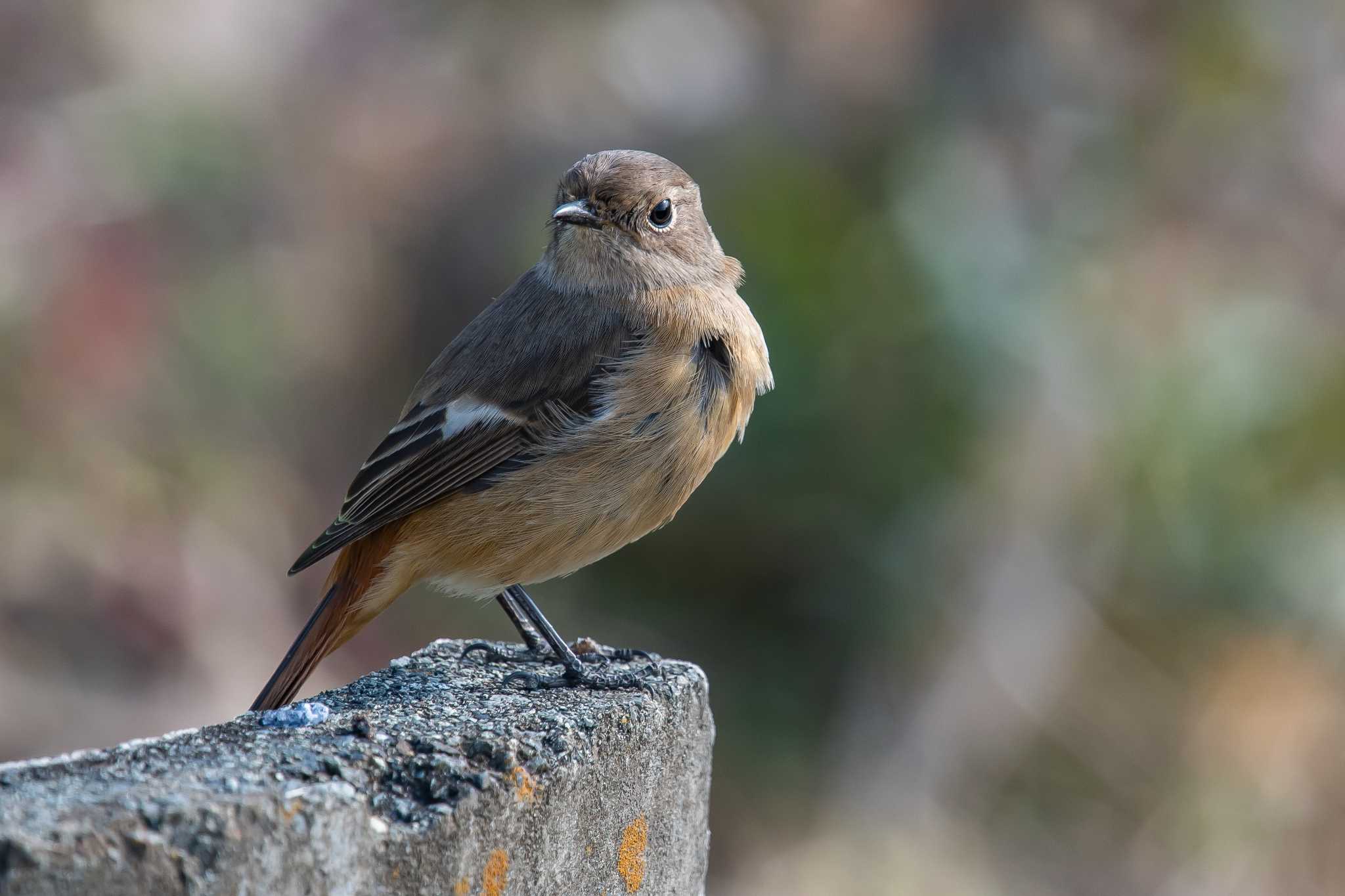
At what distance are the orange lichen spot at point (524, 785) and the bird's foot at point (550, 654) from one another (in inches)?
45.8

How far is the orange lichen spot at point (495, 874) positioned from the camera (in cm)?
219

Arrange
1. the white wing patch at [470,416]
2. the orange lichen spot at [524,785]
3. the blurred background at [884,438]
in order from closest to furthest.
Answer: the orange lichen spot at [524,785], the white wing patch at [470,416], the blurred background at [884,438]

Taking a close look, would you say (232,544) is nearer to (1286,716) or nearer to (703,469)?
(703,469)

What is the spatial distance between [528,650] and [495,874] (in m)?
1.64

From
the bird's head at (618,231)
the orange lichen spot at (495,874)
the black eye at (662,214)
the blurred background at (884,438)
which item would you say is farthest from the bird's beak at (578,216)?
the blurred background at (884,438)

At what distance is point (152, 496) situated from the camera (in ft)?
23.0

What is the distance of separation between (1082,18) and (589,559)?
6.33m

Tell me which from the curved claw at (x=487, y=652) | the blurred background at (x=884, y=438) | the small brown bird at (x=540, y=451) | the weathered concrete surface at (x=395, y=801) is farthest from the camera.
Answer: the blurred background at (x=884, y=438)

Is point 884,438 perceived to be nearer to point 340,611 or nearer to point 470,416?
point 470,416

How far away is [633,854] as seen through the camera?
2592 millimetres

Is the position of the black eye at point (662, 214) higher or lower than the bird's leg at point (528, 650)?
higher

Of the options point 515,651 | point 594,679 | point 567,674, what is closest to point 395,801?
point 594,679

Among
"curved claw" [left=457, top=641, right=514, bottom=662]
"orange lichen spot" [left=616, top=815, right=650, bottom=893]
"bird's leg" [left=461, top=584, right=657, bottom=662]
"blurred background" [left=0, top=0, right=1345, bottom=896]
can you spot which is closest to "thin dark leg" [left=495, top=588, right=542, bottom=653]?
"bird's leg" [left=461, top=584, right=657, bottom=662]

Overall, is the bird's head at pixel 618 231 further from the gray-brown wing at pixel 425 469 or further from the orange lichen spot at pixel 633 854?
the orange lichen spot at pixel 633 854
